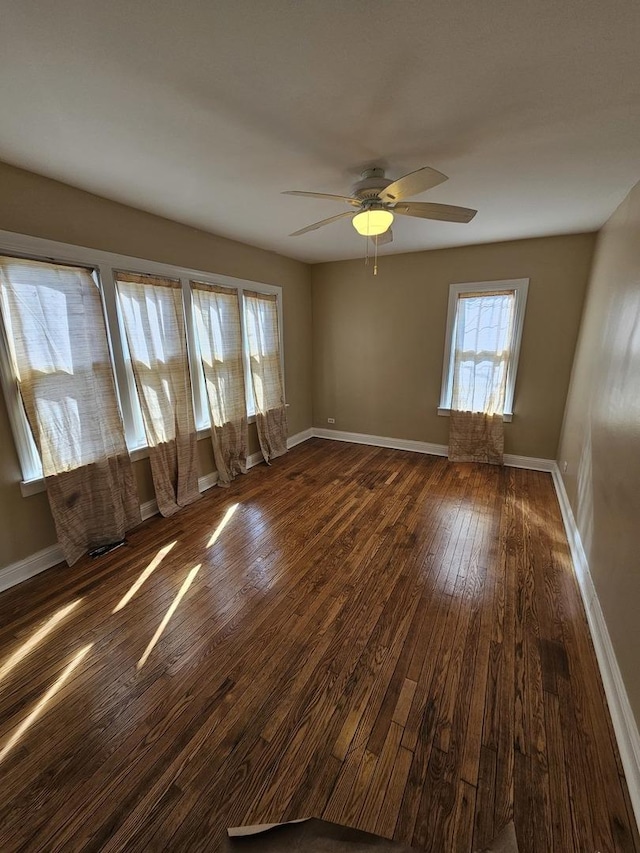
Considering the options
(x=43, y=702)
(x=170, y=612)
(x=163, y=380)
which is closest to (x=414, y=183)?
(x=163, y=380)

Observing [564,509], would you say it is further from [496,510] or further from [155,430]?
[155,430]

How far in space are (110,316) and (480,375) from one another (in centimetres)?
390

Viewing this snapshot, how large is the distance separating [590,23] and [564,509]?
123 inches

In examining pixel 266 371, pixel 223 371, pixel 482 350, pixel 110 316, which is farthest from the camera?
pixel 266 371

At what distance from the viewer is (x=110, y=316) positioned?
2697mm

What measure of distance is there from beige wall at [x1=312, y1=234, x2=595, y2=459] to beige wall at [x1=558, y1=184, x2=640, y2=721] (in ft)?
1.75

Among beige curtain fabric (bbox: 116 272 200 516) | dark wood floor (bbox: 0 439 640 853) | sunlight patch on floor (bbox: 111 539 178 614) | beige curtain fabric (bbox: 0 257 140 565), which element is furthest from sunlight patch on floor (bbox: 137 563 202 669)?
beige curtain fabric (bbox: 116 272 200 516)

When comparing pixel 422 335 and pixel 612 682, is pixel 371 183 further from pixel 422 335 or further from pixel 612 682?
pixel 612 682

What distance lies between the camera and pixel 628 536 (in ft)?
5.30

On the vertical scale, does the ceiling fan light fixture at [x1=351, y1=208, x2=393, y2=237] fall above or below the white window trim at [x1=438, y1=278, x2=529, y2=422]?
above

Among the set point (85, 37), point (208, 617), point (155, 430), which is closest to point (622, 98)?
point (85, 37)

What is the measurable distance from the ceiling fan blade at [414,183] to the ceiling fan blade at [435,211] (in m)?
0.18

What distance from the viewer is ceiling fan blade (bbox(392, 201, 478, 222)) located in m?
2.05

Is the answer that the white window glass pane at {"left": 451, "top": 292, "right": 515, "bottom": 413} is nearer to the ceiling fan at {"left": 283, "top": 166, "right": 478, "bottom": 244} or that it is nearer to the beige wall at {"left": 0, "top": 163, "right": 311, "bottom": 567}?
the ceiling fan at {"left": 283, "top": 166, "right": 478, "bottom": 244}
